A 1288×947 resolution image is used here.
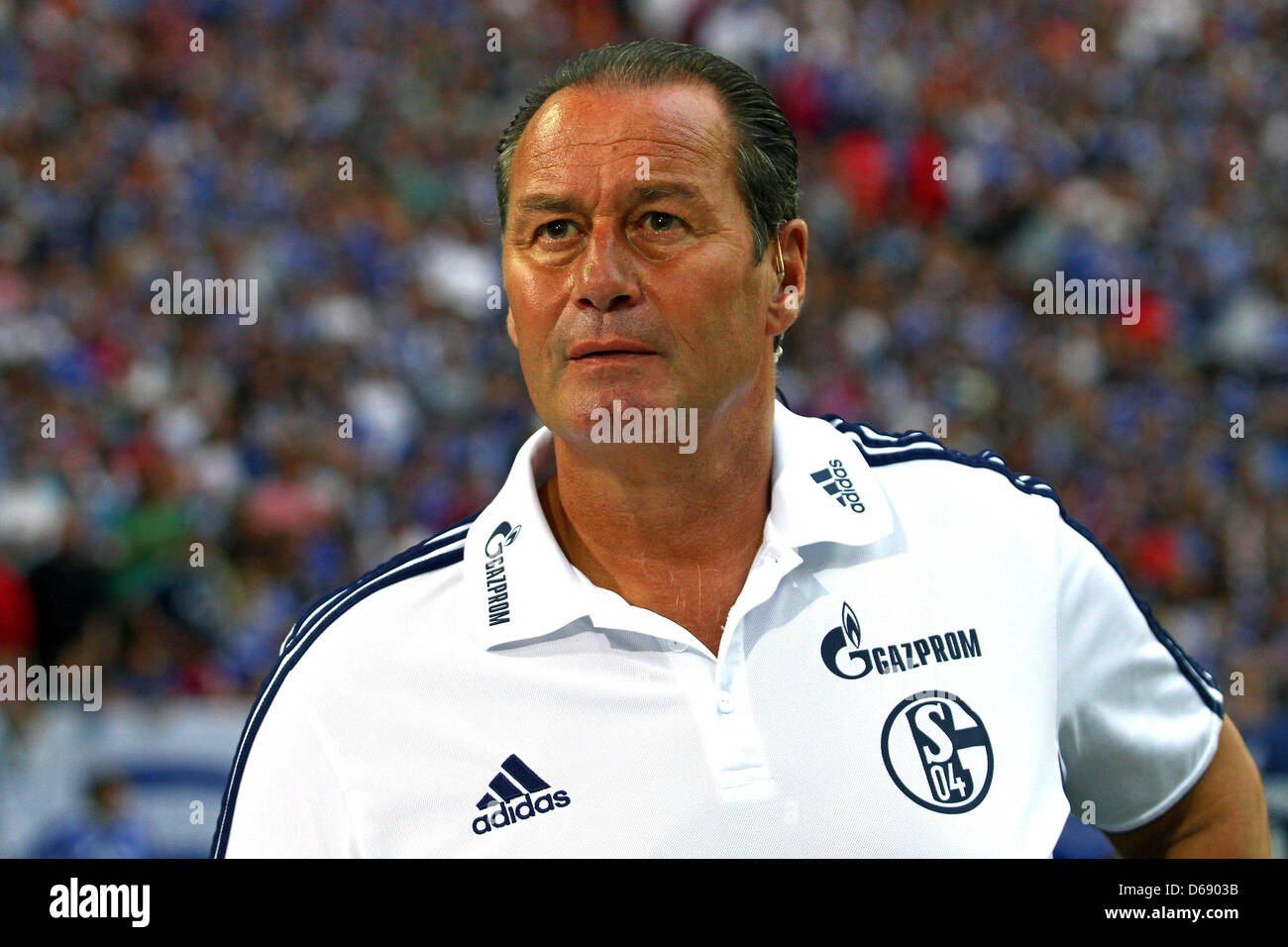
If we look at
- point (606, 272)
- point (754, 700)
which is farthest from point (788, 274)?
point (754, 700)

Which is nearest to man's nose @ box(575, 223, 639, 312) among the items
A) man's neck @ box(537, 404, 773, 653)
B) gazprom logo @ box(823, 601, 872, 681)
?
man's neck @ box(537, 404, 773, 653)

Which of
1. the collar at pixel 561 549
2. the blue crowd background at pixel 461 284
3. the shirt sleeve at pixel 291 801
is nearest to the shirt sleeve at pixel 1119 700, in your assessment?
the collar at pixel 561 549

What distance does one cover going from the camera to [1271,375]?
7.89 m

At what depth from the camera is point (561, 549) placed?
1936 millimetres

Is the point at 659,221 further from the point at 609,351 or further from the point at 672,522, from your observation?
the point at 672,522

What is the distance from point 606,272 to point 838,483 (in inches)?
17.4

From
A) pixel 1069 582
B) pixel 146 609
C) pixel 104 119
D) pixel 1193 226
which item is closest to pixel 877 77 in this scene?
pixel 1193 226

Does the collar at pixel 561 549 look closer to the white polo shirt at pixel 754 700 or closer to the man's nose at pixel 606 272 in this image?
the white polo shirt at pixel 754 700

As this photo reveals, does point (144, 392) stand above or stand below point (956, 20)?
below

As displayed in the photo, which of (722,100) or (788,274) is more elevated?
(722,100)

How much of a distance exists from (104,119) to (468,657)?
291 inches

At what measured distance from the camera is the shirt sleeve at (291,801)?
68.1 inches

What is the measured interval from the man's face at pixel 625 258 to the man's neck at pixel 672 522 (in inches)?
3.1
